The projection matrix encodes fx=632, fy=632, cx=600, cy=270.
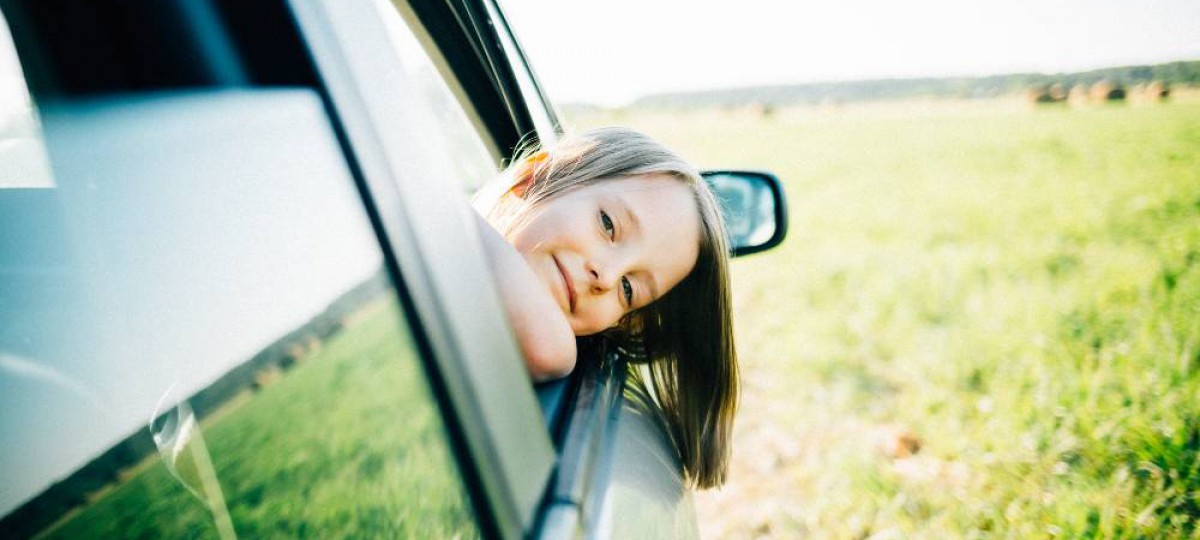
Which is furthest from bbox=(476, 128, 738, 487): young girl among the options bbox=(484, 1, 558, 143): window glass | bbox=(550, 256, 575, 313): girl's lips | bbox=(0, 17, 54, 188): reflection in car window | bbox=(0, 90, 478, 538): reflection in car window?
bbox=(0, 17, 54, 188): reflection in car window

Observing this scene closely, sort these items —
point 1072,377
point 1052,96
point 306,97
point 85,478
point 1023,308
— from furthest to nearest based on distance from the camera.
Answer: point 1052,96
point 1023,308
point 1072,377
point 306,97
point 85,478

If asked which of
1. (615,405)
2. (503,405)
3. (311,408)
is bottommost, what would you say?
(615,405)

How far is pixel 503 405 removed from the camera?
0.77 meters

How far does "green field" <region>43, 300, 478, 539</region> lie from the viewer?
21.2 inches

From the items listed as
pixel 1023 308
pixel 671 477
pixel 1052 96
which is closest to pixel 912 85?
pixel 1052 96

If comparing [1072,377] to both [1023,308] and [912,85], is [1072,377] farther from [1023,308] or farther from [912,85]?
[912,85]

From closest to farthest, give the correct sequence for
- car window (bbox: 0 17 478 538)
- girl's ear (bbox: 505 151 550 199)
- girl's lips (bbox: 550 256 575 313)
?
1. car window (bbox: 0 17 478 538)
2. girl's lips (bbox: 550 256 575 313)
3. girl's ear (bbox: 505 151 550 199)

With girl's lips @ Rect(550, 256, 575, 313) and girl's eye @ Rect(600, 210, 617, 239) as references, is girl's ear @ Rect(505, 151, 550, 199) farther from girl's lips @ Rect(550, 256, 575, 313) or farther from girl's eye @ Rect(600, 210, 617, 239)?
girl's lips @ Rect(550, 256, 575, 313)

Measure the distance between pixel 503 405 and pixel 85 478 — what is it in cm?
40

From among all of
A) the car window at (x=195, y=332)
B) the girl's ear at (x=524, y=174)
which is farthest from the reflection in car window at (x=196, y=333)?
the girl's ear at (x=524, y=174)

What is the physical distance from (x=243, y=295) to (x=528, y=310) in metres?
0.62

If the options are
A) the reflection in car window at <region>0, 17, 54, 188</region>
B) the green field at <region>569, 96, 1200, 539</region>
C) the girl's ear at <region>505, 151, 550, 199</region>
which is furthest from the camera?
the green field at <region>569, 96, 1200, 539</region>

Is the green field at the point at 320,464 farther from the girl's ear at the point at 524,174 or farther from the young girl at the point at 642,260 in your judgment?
the girl's ear at the point at 524,174

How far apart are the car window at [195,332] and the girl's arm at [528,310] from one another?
0.46 metres
